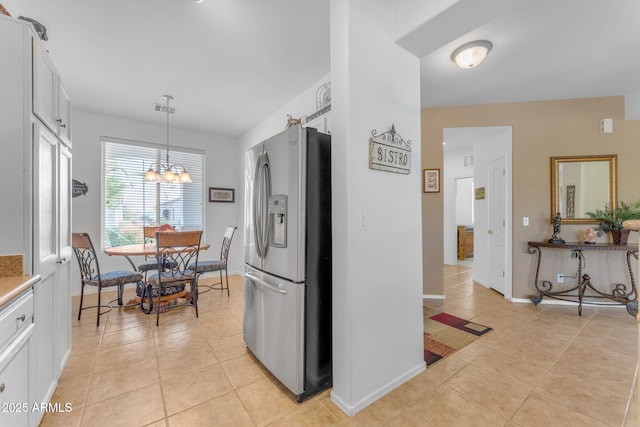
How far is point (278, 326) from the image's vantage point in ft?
6.36

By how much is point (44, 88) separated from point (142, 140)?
327 centimetres

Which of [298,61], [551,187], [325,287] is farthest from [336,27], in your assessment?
[551,187]

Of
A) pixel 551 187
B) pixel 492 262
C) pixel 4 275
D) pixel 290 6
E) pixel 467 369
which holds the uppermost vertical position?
pixel 290 6

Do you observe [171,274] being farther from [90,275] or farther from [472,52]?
[472,52]

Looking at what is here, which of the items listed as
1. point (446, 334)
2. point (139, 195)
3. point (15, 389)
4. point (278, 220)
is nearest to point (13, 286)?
point (15, 389)

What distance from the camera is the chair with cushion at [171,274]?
3031 mm

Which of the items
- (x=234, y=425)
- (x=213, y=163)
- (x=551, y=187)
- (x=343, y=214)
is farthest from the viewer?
(x=213, y=163)

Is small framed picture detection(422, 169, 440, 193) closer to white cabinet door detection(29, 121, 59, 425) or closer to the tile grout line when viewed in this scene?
the tile grout line

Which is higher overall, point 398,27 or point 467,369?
point 398,27

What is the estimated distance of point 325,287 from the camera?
6.40 ft

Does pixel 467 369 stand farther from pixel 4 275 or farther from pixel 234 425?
pixel 4 275

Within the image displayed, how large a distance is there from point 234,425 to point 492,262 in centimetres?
440

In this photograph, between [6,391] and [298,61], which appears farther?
[298,61]

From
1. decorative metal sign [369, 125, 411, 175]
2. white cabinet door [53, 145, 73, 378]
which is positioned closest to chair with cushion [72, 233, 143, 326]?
white cabinet door [53, 145, 73, 378]
